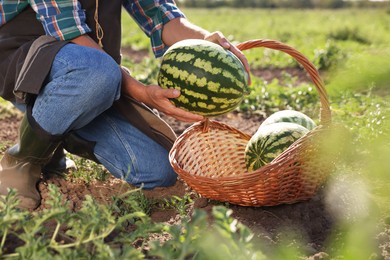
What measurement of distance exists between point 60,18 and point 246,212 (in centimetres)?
130

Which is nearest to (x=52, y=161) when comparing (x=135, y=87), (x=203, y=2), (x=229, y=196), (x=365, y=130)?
(x=135, y=87)

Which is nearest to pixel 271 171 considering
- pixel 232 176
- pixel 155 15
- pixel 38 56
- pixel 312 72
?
pixel 232 176

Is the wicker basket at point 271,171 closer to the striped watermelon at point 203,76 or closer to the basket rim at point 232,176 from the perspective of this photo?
the basket rim at point 232,176

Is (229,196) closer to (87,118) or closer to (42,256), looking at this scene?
(87,118)

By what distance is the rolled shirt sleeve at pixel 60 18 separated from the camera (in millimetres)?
2871

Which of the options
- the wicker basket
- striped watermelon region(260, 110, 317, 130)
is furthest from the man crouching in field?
striped watermelon region(260, 110, 317, 130)

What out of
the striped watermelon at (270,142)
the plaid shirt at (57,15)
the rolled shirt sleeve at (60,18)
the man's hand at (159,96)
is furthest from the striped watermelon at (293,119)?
the rolled shirt sleeve at (60,18)

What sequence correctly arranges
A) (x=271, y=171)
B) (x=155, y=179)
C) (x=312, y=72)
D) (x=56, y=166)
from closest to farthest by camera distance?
1. (x=271, y=171)
2. (x=312, y=72)
3. (x=155, y=179)
4. (x=56, y=166)

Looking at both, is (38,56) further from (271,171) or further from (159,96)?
(271,171)

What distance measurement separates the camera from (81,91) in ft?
9.36

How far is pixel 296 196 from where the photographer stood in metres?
2.75

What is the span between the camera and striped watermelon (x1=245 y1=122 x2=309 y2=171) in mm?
2824

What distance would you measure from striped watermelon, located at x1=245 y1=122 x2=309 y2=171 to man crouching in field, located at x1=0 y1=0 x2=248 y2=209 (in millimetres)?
337

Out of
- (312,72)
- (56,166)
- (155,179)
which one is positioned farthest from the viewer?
(56,166)
